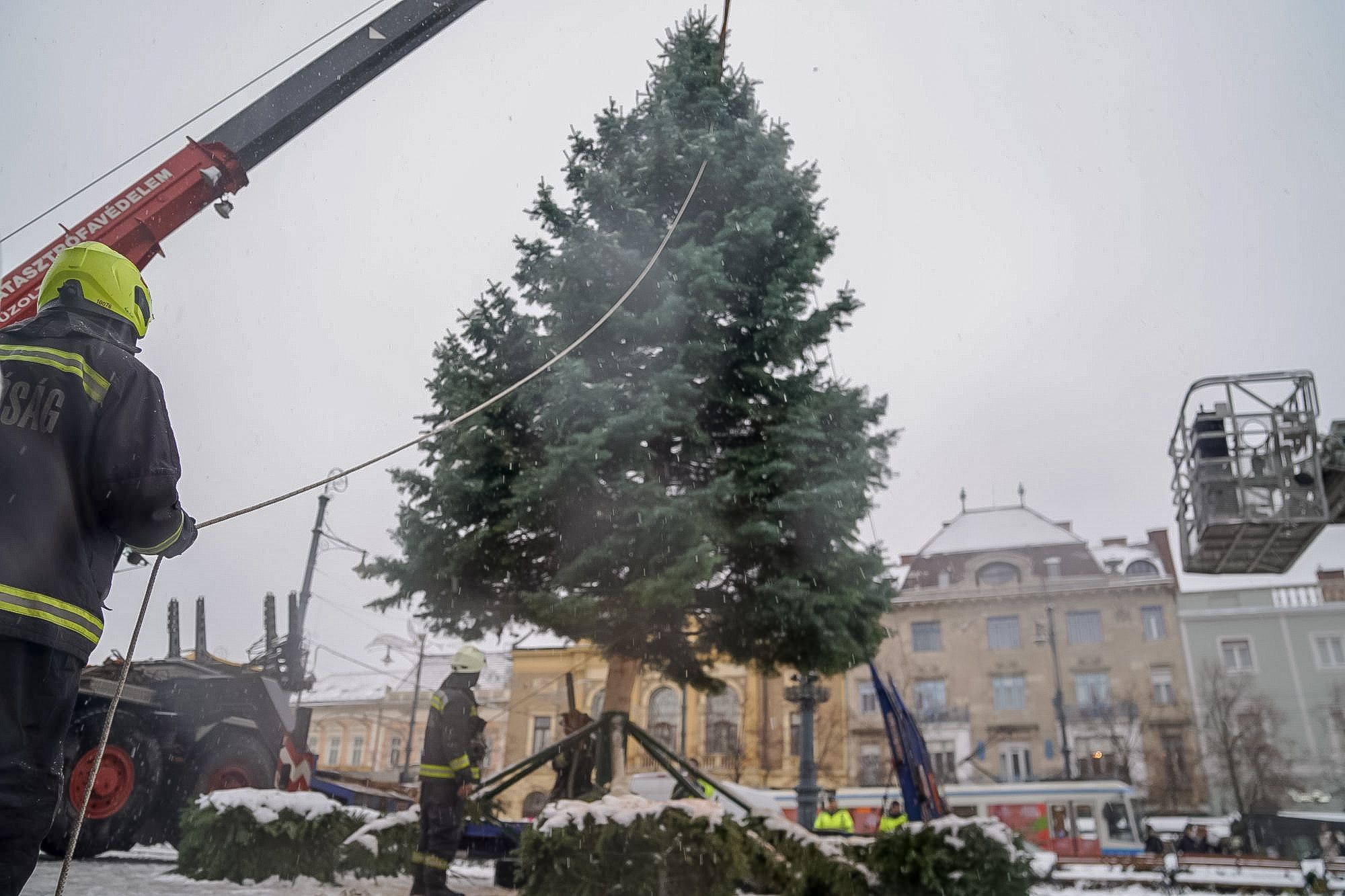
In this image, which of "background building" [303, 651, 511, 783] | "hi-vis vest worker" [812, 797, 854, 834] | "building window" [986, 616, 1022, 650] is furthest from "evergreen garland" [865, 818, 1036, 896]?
"building window" [986, 616, 1022, 650]

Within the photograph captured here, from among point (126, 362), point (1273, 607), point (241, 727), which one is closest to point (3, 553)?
point (126, 362)

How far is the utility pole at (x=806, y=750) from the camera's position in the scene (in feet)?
47.5

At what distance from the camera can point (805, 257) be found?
36.8 feet

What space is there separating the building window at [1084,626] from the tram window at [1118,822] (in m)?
22.7

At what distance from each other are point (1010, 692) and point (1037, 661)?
202 cm

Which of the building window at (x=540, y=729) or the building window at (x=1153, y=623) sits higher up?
the building window at (x=1153, y=623)

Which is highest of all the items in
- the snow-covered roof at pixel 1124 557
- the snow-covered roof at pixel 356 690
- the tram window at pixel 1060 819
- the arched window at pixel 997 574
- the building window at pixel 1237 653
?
the snow-covered roof at pixel 1124 557

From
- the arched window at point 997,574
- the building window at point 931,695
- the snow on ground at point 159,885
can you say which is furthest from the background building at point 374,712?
the arched window at point 997,574

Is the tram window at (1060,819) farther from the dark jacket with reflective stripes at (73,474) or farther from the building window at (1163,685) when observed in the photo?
the dark jacket with reflective stripes at (73,474)

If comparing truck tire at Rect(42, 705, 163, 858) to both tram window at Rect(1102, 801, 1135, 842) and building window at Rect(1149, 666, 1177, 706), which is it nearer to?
tram window at Rect(1102, 801, 1135, 842)

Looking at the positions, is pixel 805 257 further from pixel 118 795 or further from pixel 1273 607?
pixel 1273 607

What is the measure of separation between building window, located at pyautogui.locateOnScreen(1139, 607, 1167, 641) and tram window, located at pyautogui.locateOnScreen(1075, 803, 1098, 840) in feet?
77.1

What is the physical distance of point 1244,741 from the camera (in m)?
41.1

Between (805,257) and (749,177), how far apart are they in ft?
4.07
